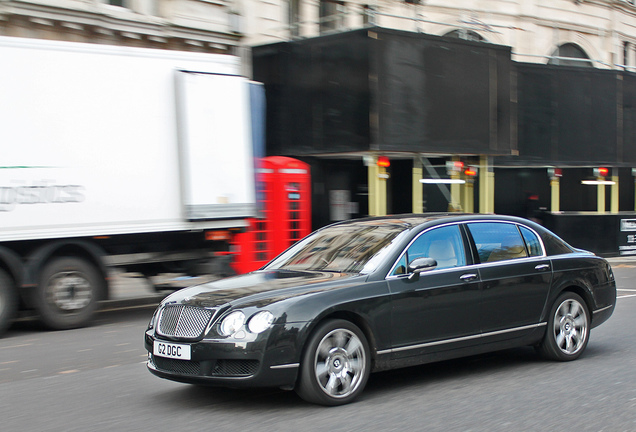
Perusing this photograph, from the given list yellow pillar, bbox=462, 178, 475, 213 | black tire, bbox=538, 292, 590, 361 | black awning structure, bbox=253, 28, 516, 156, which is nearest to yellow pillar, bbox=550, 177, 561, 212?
yellow pillar, bbox=462, 178, 475, 213

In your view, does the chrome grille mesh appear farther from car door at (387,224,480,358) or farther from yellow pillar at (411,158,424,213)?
yellow pillar at (411,158,424,213)

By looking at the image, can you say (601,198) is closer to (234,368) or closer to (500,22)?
(500,22)

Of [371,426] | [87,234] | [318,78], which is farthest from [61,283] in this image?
[318,78]

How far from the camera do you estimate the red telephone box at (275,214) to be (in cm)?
1338

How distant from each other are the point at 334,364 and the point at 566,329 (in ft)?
9.34

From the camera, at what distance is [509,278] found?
7.21 m

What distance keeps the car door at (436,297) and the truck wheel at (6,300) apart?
5.71 metres

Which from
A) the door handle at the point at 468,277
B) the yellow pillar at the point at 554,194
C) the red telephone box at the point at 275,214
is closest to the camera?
the door handle at the point at 468,277

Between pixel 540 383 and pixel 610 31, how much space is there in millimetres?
28793

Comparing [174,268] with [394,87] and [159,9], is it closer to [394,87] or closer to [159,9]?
[394,87]

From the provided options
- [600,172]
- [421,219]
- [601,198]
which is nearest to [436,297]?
[421,219]

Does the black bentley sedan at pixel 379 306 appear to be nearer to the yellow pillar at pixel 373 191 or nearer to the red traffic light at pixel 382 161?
the red traffic light at pixel 382 161

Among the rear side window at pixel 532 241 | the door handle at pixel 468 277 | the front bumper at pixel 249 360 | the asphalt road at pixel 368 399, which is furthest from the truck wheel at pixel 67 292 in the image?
the rear side window at pixel 532 241

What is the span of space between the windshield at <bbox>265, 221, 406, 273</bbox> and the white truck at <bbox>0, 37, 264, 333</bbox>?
4.19m
